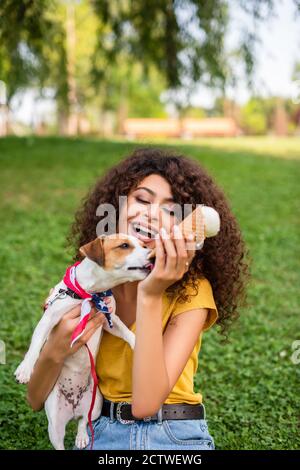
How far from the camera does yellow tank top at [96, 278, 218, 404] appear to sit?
7.88 ft

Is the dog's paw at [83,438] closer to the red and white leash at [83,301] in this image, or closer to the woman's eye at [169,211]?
the red and white leash at [83,301]

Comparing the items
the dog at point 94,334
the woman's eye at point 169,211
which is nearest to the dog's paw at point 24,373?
the dog at point 94,334

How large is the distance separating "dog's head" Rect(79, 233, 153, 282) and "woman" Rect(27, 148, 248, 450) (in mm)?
62

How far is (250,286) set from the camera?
6434 millimetres

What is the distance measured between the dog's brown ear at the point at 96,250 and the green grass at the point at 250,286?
125 centimetres

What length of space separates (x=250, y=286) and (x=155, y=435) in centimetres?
430

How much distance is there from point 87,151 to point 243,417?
10243mm

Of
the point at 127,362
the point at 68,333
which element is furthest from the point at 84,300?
the point at 127,362

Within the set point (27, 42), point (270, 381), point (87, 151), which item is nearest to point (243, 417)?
point (270, 381)

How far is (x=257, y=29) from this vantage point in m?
9.29

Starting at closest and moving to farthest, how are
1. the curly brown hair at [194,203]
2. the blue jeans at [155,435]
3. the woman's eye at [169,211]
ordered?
the blue jeans at [155,435] < the woman's eye at [169,211] < the curly brown hair at [194,203]

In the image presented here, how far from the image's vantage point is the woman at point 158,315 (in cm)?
203

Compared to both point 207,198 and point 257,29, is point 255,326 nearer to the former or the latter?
point 207,198

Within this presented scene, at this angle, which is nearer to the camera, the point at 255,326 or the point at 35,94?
the point at 255,326
